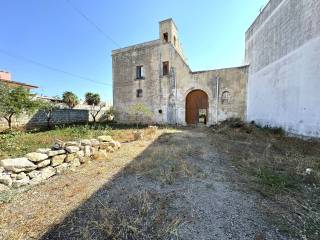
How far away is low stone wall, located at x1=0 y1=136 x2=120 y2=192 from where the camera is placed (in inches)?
123

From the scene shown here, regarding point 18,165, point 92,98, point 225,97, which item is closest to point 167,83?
point 225,97

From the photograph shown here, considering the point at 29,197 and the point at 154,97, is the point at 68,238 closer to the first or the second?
the point at 29,197

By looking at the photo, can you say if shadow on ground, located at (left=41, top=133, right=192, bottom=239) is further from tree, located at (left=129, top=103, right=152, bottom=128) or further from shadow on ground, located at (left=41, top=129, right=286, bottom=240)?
tree, located at (left=129, top=103, right=152, bottom=128)

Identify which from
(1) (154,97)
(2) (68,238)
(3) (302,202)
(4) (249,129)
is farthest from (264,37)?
(2) (68,238)

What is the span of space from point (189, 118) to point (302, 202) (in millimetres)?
11447

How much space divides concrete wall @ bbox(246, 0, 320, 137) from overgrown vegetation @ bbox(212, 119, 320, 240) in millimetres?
1346

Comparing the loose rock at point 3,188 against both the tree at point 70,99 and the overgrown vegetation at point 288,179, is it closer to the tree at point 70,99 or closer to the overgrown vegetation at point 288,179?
the overgrown vegetation at point 288,179

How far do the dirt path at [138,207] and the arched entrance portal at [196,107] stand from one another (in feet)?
32.7

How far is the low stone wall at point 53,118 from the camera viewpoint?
42.4ft

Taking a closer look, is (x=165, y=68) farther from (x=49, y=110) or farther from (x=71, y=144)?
(x=71, y=144)

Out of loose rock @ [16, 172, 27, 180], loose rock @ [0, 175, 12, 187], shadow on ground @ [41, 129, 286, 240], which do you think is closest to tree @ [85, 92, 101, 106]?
loose rock @ [16, 172, 27, 180]

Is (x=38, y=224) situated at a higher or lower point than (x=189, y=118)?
lower

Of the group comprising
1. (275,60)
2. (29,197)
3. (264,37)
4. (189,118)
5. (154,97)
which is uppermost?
(264,37)

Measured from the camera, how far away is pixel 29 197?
2.79 m
